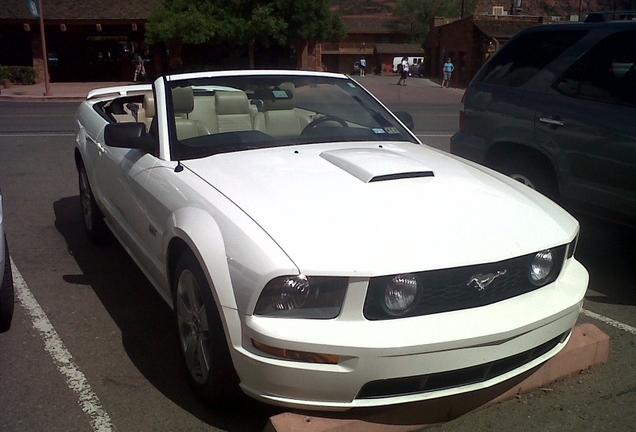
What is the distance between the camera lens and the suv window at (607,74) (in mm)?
5066

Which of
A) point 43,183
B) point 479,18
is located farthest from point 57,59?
point 43,183

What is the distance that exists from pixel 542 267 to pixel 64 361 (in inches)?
105

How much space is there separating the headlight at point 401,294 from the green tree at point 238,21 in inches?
1098

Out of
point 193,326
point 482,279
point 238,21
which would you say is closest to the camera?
point 482,279

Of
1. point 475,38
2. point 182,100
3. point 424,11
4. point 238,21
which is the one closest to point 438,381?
point 182,100

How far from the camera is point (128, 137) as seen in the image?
4.00 meters

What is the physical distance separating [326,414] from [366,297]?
59cm

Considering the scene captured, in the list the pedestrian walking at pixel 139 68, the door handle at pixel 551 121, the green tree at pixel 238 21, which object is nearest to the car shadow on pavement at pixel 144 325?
the door handle at pixel 551 121

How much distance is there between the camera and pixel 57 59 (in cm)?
3684

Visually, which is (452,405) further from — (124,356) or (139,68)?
(139,68)

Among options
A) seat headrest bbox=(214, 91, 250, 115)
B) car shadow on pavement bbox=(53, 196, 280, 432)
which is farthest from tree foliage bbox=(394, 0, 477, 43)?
seat headrest bbox=(214, 91, 250, 115)

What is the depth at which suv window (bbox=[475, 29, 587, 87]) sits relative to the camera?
570 centimetres

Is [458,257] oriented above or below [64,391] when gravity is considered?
above

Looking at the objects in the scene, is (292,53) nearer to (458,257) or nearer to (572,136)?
(572,136)
